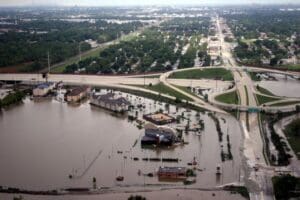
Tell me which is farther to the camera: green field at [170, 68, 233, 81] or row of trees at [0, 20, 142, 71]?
row of trees at [0, 20, 142, 71]

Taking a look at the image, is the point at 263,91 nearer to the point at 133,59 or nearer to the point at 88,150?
the point at 88,150

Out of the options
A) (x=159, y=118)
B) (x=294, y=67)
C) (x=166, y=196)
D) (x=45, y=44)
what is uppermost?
(x=45, y=44)

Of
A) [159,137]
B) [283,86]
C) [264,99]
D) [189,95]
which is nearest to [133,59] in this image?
[189,95]

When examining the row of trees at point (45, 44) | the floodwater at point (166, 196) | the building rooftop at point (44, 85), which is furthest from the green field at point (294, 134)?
the row of trees at point (45, 44)

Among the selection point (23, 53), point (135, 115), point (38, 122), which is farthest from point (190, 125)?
point (23, 53)

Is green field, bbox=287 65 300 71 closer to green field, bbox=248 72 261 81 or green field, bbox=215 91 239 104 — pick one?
green field, bbox=248 72 261 81

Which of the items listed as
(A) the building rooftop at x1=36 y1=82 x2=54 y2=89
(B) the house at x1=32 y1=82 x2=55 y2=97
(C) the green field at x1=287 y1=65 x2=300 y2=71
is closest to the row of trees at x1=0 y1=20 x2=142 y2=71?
(A) the building rooftop at x1=36 y1=82 x2=54 y2=89

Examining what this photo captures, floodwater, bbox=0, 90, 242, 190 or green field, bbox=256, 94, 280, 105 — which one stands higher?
green field, bbox=256, 94, 280, 105
